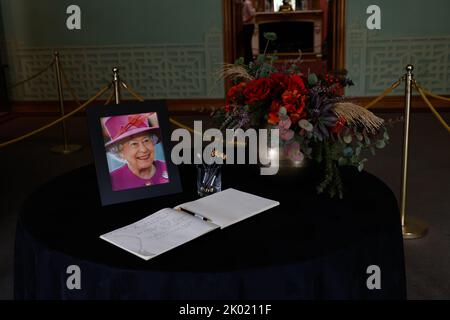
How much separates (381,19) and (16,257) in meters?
5.99

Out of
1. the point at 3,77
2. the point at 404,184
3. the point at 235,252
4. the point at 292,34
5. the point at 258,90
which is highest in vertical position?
Answer: the point at 292,34

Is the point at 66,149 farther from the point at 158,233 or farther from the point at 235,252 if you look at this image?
the point at 235,252

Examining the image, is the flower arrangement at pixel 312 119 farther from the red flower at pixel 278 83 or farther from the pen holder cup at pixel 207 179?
the pen holder cup at pixel 207 179

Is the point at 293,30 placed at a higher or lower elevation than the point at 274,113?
higher

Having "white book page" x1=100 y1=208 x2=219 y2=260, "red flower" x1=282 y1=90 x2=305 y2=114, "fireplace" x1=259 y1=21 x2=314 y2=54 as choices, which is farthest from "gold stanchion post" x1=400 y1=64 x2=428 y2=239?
"fireplace" x1=259 y1=21 x2=314 y2=54

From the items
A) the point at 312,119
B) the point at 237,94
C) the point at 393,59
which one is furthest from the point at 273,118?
the point at 393,59

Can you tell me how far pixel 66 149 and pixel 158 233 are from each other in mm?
4040

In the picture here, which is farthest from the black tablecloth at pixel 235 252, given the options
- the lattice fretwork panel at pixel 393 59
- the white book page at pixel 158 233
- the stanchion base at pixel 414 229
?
the lattice fretwork panel at pixel 393 59

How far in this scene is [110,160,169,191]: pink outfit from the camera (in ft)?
5.23

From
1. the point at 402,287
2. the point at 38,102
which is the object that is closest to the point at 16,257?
the point at 402,287

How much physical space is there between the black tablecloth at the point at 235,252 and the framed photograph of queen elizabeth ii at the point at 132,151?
55mm

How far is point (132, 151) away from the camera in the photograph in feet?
5.31

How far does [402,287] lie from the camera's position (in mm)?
1562

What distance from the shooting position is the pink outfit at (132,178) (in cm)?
159
